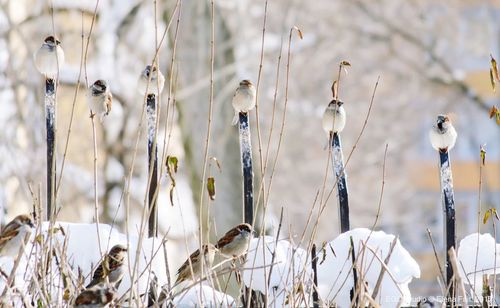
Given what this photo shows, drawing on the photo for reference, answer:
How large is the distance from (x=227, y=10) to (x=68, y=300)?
1024cm

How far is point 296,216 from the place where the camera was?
71.2 ft

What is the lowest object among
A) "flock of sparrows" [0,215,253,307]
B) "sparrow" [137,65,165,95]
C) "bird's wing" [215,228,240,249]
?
"flock of sparrows" [0,215,253,307]

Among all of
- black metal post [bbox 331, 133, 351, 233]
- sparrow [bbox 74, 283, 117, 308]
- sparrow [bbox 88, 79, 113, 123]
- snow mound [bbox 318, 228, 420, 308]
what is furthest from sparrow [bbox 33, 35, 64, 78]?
sparrow [bbox 74, 283, 117, 308]

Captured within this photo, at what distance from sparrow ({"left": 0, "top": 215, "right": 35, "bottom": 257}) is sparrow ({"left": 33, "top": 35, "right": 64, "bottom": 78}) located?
0.63m

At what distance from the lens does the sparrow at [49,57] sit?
3.56 metres

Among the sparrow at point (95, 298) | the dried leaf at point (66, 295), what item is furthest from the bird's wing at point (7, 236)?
the sparrow at point (95, 298)

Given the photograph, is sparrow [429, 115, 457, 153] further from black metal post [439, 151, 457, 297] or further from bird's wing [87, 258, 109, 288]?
bird's wing [87, 258, 109, 288]

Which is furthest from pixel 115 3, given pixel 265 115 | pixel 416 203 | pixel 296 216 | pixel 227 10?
pixel 416 203

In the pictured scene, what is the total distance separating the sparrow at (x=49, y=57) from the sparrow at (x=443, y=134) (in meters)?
1.19

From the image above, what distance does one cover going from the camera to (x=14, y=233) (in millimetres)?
3070

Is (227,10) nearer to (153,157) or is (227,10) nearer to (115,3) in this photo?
(115,3)

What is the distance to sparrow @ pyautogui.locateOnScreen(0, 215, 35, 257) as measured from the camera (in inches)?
121

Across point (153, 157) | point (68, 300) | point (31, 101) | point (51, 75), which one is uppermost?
point (31, 101)

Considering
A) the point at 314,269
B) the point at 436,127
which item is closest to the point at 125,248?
the point at 314,269
